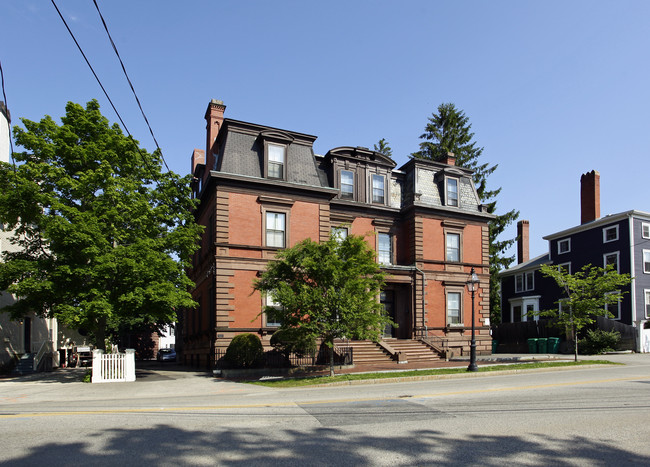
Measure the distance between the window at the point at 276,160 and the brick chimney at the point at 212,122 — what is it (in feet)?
17.5

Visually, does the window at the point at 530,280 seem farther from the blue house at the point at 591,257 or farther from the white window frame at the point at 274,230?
the white window frame at the point at 274,230

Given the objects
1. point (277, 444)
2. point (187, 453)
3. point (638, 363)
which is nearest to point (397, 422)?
point (277, 444)

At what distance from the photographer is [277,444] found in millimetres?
7016

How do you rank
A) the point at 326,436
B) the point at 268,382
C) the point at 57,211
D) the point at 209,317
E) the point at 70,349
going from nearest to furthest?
the point at 326,436 < the point at 268,382 < the point at 57,211 < the point at 209,317 < the point at 70,349

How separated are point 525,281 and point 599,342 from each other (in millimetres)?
15722

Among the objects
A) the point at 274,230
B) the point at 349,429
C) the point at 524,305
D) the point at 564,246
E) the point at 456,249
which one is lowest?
the point at 349,429

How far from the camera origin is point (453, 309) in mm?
30125

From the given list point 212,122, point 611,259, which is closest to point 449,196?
point 611,259

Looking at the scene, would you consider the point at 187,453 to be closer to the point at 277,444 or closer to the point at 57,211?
the point at 277,444

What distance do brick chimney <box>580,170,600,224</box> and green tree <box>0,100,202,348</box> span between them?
3152 centimetres

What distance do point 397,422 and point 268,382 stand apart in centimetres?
1026

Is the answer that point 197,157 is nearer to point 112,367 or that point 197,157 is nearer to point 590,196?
point 112,367

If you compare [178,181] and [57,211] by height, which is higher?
[178,181]

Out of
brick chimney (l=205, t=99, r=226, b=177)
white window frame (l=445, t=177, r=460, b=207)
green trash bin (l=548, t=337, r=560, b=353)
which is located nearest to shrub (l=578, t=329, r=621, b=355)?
green trash bin (l=548, t=337, r=560, b=353)
